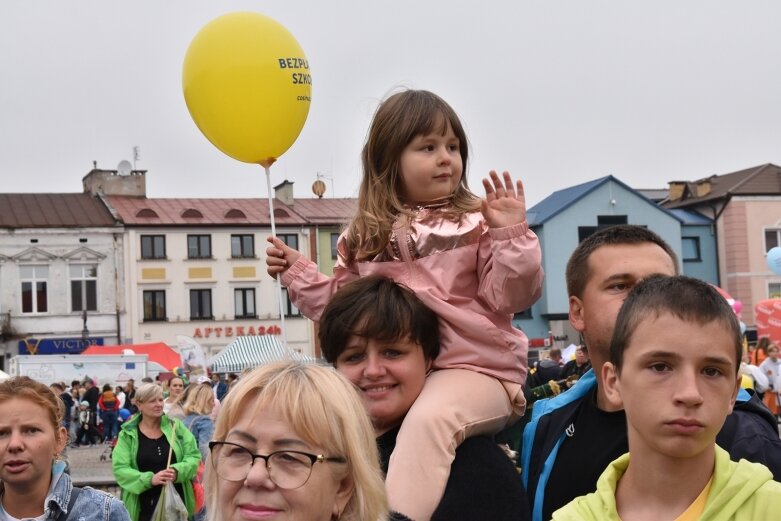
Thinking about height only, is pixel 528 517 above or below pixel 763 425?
below

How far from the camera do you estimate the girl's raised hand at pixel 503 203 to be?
315cm

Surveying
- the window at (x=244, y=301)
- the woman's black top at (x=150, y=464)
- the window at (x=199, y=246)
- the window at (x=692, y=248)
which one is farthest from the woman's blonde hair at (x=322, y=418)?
the window at (x=244, y=301)

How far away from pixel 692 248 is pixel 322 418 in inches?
1873

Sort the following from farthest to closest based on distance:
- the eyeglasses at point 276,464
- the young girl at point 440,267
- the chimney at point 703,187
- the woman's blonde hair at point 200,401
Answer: the chimney at point 703,187 → the woman's blonde hair at point 200,401 → the young girl at point 440,267 → the eyeglasses at point 276,464

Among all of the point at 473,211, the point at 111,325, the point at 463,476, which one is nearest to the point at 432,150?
the point at 473,211

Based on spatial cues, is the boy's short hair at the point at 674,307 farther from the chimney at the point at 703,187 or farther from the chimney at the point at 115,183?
the chimney at the point at 115,183

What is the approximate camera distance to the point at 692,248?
47.5 metres

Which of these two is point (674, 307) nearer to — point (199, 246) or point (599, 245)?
point (599, 245)

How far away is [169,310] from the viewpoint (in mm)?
48406

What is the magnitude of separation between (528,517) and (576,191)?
4431cm

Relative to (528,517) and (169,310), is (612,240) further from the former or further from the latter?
(169,310)

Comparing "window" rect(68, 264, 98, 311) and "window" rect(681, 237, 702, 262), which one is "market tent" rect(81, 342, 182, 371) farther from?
"window" rect(681, 237, 702, 262)

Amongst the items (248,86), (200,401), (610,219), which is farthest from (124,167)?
(248,86)

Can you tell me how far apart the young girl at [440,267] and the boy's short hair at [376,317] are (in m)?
0.09
